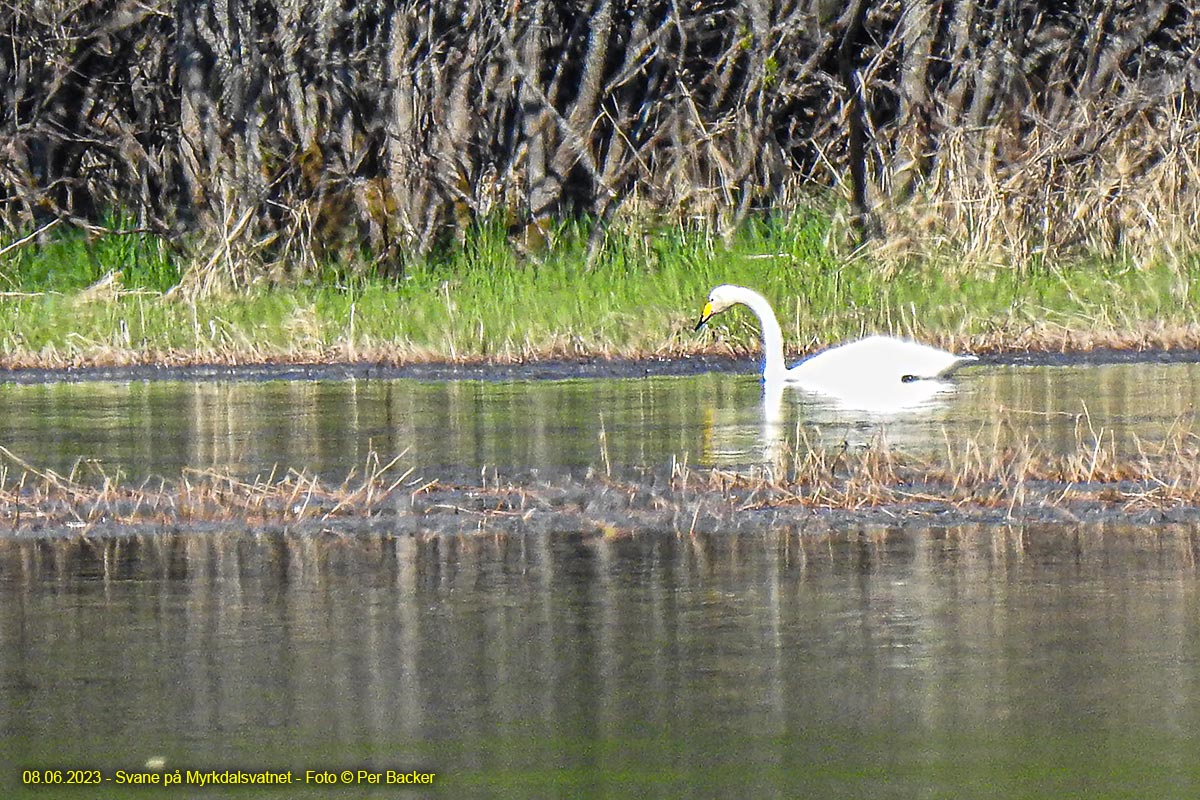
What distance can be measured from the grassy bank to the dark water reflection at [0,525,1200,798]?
7.13m

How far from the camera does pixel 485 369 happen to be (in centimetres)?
1484

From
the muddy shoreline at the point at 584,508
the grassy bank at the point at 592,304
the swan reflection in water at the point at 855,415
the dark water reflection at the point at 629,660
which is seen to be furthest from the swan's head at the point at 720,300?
the dark water reflection at the point at 629,660

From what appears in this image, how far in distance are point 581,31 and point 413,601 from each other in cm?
1260

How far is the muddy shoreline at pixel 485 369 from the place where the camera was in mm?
14516

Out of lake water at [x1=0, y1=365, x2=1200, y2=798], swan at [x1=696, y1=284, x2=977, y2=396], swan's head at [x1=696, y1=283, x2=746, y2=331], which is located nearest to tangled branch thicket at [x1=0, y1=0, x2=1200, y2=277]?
swan's head at [x1=696, y1=283, x2=746, y2=331]

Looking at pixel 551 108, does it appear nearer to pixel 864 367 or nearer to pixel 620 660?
pixel 864 367

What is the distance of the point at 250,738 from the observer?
5.42 meters

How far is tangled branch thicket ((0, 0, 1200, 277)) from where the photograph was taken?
709 inches

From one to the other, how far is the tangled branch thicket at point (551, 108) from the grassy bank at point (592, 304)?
2.12ft

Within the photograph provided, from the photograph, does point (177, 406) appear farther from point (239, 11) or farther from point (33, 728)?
point (33, 728)

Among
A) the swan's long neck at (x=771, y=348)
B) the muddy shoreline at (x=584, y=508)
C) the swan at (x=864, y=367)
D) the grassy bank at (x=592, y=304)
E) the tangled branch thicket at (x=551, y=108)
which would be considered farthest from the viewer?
the tangled branch thicket at (x=551, y=108)

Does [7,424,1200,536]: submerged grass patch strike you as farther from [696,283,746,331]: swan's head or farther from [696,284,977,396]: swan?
[696,283,746,331]: swan's head

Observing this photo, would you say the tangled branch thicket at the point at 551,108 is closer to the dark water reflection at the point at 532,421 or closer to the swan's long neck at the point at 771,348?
the swan's long neck at the point at 771,348

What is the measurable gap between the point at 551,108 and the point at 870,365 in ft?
18.8
